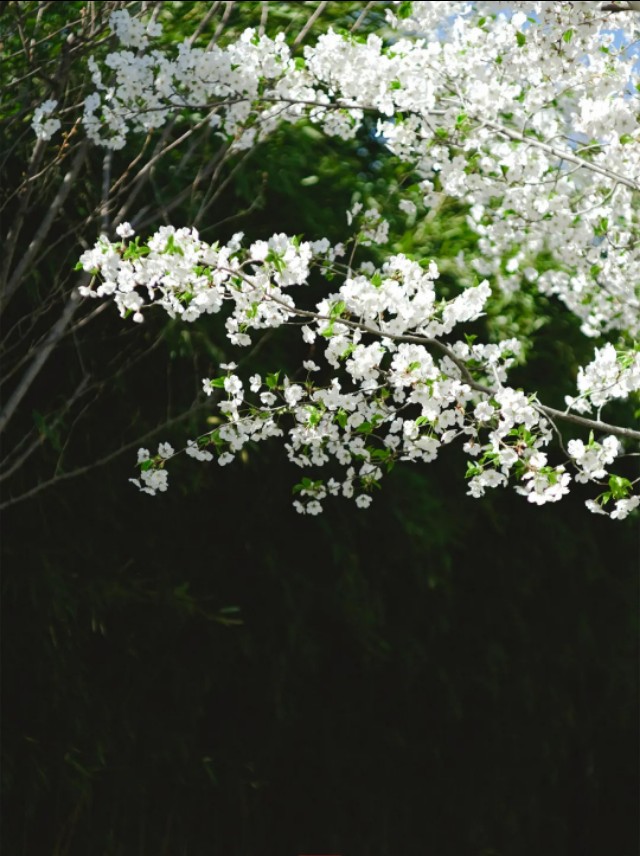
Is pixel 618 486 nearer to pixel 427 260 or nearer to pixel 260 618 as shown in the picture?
pixel 427 260

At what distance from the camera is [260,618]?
10.1ft

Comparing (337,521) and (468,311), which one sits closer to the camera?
(468,311)

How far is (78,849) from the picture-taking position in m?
2.91

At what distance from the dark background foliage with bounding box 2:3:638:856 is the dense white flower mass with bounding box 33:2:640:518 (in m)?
0.18

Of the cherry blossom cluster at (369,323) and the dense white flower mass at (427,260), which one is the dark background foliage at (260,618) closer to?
the dense white flower mass at (427,260)

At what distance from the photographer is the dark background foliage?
289 cm

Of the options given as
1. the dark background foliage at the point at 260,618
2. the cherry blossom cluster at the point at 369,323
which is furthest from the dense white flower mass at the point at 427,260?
the dark background foliage at the point at 260,618

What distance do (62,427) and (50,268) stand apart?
0.42 metres

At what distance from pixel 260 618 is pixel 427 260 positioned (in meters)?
1.27

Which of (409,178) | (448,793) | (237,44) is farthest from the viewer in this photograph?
(409,178)

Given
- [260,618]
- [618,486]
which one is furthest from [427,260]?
[260,618]

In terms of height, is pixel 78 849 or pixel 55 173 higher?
pixel 55 173

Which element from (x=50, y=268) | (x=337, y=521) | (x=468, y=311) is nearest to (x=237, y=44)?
(x=50, y=268)

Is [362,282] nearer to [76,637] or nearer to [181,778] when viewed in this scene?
[76,637]
